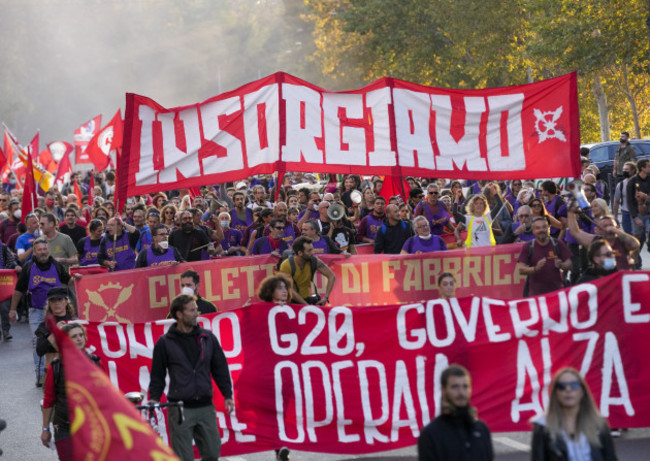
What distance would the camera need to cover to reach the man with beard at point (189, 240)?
14.0 m

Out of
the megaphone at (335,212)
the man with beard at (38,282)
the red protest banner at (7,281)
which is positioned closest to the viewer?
the man with beard at (38,282)

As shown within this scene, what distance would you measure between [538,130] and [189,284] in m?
5.08

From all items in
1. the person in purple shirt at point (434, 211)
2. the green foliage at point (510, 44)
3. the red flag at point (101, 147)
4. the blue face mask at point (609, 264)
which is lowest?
the blue face mask at point (609, 264)

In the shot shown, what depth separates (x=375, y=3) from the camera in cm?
4491

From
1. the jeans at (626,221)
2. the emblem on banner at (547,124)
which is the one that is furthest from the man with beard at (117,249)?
the jeans at (626,221)

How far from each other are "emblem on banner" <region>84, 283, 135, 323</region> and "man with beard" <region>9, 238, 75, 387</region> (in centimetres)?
43

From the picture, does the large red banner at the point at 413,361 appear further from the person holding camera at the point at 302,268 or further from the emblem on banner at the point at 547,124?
the emblem on banner at the point at 547,124

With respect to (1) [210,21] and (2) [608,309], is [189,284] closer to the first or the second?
(2) [608,309]

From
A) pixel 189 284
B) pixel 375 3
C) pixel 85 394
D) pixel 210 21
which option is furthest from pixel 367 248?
pixel 210 21

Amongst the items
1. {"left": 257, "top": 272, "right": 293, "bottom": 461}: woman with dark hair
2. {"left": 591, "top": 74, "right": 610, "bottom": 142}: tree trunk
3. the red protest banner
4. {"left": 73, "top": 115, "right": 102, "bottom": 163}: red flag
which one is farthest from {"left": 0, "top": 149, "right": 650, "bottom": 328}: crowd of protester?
{"left": 591, "top": 74, "right": 610, "bottom": 142}: tree trunk

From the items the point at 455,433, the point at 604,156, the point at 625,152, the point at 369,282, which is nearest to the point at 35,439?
the point at 369,282

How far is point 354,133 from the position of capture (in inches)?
548

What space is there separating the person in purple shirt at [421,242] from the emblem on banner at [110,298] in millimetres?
2998

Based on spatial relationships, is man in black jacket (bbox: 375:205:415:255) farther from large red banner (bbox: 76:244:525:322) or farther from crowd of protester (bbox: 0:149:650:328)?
large red banner (bbox: 76:244:525:322)
